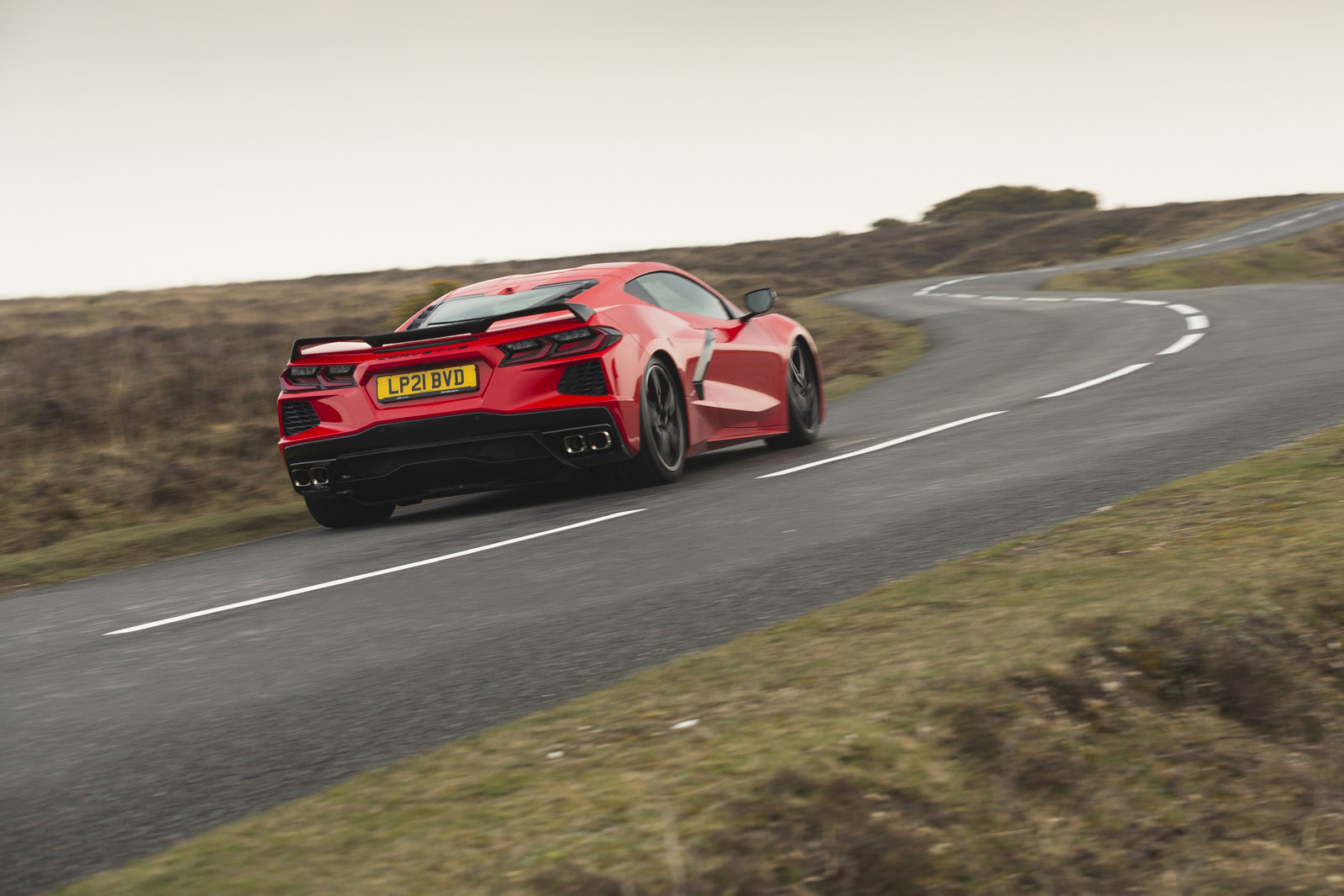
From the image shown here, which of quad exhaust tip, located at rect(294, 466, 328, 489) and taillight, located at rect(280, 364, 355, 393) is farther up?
taillight, located at rect(280, 364, 355, 393)

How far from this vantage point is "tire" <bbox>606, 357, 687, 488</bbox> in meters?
8.80

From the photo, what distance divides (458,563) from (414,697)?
8.33 feet

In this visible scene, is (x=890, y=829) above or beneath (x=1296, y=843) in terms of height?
above

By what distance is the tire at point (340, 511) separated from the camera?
9242 mm

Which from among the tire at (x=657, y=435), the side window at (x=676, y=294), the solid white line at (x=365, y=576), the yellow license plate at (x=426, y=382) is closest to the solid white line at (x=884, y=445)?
the tire at (x=657, y=435)

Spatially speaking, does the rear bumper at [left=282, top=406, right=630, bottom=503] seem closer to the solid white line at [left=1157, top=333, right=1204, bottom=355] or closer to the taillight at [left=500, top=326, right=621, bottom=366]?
the taillight at [left=500, top=326, right=621, bottom=366]

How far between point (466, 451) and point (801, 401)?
11.1 feet

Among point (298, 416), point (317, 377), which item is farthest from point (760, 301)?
point (298, 416)

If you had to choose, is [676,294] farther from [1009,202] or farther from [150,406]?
[1009,202]

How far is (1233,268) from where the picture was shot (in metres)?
43.1

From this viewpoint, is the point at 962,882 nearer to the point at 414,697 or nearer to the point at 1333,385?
the point at 414,697

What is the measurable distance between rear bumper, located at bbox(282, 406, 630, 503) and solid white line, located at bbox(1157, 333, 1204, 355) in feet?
26.8

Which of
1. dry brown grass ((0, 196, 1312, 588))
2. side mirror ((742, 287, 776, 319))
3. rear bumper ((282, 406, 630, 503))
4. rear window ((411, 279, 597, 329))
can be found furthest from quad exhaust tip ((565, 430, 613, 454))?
dry brown grass ((0, 196, 1312, 588))

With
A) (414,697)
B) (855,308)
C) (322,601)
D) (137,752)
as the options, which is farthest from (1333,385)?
(855,308)
